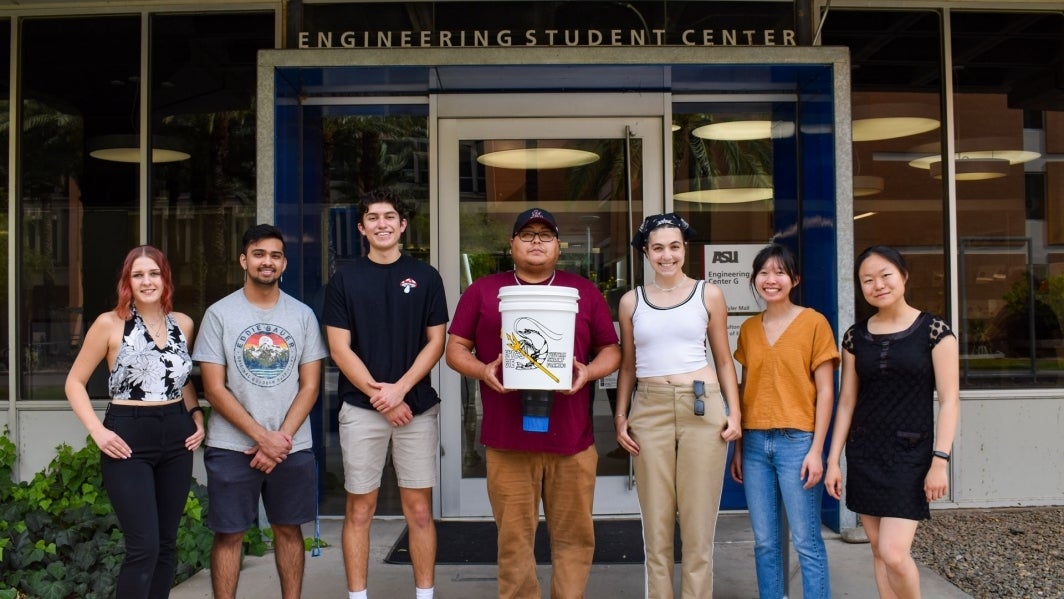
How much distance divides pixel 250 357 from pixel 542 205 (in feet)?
9.14

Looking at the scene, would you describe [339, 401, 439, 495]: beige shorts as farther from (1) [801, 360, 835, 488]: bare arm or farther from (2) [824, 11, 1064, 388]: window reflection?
(2) [824, 11, 1064, 388]: window reflection

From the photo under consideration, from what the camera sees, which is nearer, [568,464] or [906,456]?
[906,456]

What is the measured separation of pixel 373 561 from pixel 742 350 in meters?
2.54

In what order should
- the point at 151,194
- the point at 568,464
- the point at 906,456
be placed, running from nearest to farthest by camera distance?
the point at 906,456, the point at 568,464, the point at 151,194

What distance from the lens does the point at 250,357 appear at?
3.53m

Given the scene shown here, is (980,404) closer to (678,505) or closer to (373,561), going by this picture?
(678,505)

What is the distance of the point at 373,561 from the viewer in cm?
491

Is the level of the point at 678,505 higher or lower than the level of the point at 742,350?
lower

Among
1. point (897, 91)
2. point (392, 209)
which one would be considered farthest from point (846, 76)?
point (392, 209)

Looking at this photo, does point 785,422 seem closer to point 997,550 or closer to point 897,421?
point 897,421

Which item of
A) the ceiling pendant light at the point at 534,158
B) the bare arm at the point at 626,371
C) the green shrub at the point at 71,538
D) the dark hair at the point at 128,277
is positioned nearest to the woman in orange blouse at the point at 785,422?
the bare arm at the point at 626,371

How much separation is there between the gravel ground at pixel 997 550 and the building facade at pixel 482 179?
0.72ft

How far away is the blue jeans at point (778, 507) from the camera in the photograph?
11.4ft

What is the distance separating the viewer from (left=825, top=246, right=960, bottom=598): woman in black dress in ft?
10.3
